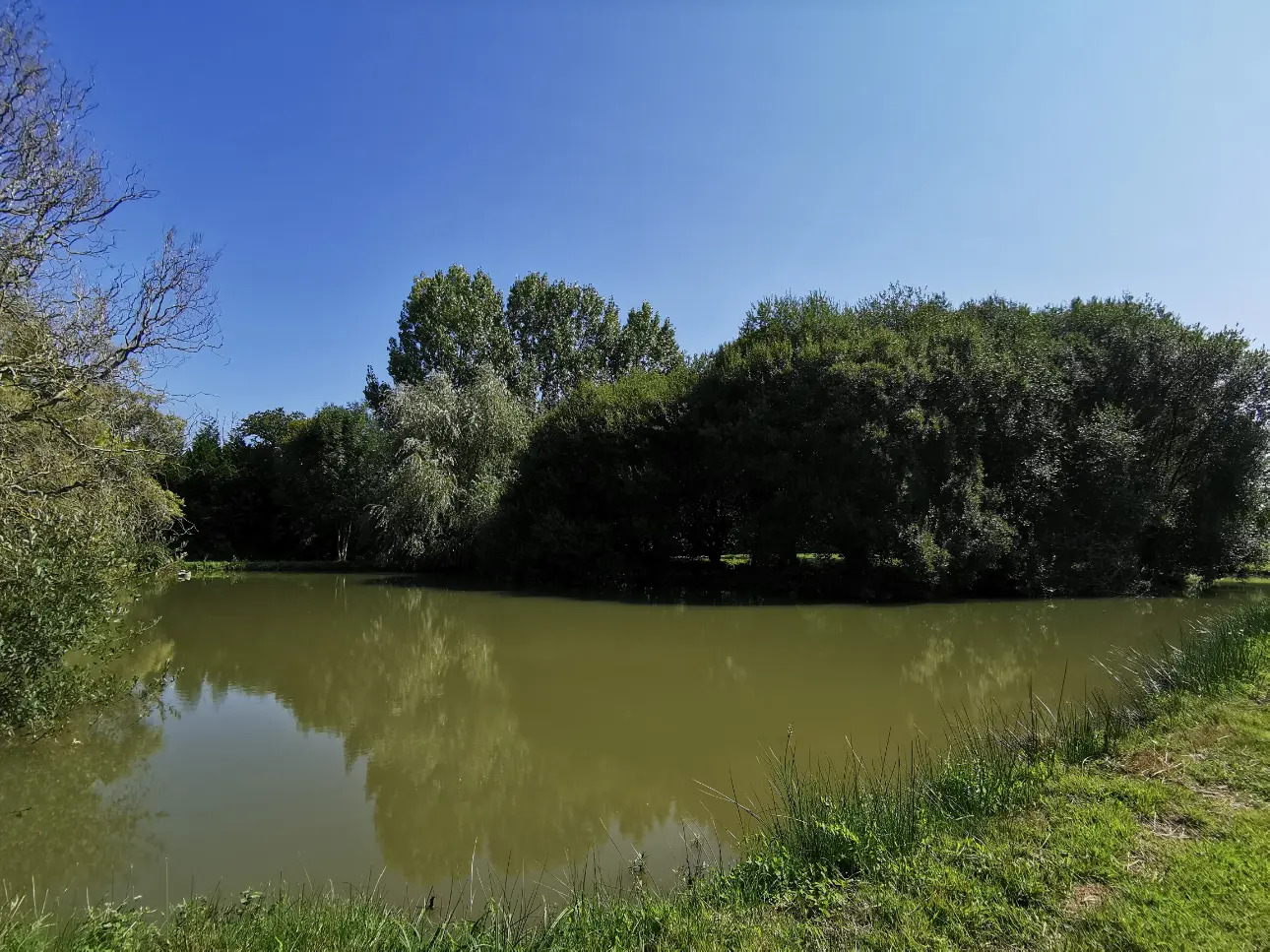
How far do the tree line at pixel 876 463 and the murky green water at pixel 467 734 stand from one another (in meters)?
3.40

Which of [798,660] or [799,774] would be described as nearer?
[799,774]

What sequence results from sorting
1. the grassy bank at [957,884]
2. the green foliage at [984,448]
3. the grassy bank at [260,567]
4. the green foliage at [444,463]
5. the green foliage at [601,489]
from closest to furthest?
the grassy bank at [957,884], the green foliage at [984,448], the green foliage at [601,489], the green foliage at [444,463], the grassy bank at [260,567]

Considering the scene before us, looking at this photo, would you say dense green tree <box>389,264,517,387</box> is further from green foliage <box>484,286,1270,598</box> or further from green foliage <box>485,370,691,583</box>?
green foliage <box>484,286,1270,598</box>

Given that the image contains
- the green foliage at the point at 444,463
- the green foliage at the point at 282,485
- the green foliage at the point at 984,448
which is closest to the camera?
the green foliage at the point at 984,448

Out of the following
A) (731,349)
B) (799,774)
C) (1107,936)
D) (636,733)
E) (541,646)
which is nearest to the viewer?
(1107,936)

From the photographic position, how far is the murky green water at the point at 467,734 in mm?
5379

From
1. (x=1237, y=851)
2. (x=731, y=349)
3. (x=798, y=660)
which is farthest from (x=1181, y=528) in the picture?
(x=1237, y=851)

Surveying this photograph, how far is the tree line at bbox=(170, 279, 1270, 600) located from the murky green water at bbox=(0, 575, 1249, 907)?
340cm

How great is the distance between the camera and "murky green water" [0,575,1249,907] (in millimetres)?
5379

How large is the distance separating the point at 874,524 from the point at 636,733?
1228 cm

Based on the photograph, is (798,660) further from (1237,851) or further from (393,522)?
(393,522)

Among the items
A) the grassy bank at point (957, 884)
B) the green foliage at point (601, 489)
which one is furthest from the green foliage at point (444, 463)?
the grassy bank at point (957, 884)

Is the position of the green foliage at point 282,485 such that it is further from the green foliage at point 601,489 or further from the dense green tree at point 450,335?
the green foliage at point 601,489

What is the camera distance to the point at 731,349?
22.6 m
